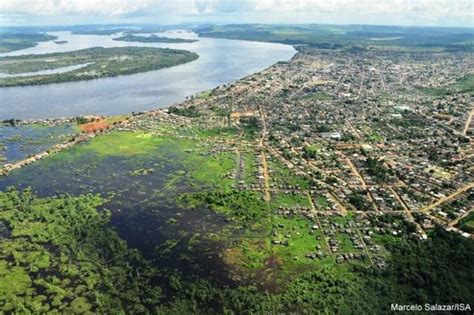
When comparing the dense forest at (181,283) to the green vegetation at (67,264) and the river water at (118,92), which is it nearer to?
the green vegetation at (67,264)

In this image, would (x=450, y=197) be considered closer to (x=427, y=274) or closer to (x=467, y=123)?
(x=427, y=274)

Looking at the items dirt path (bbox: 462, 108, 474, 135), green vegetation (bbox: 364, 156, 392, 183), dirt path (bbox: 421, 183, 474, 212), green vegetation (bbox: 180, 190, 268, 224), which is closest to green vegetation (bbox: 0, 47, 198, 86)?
green vegetation (bbox: 180, 190, 268, 224)

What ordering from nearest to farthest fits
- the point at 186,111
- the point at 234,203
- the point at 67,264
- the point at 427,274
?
1. the point at 427,274
2. the point at 67,264
3. the point at 234,203
4. the point at 186,111

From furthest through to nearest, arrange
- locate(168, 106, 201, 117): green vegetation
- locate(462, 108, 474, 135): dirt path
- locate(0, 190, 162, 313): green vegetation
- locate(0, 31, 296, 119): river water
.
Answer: locate(0, 31, 296, 119): river water, locate(168, 106, 201, 117): green vegetation, locate(462, 108, 474, 135): dirt path, locate(0, 190, 162, 313): green vegetation

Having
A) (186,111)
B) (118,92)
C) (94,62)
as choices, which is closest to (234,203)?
(186,111)

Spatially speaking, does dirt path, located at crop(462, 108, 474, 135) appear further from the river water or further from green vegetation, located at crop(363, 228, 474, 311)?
the river water

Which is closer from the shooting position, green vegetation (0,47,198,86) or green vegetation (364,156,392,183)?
green vegetation (364,156,392,183)
